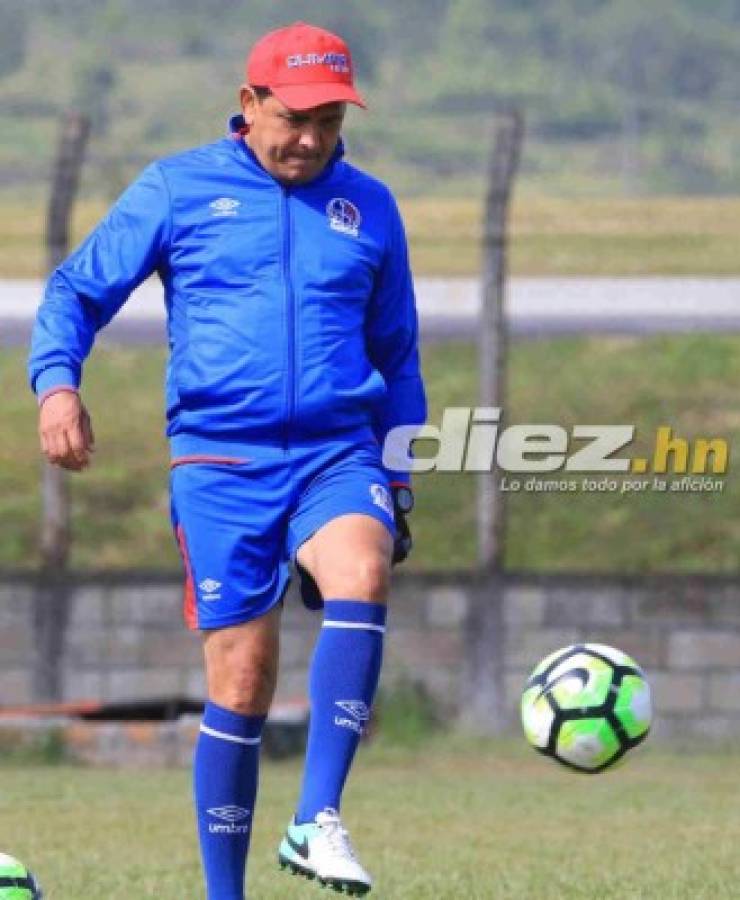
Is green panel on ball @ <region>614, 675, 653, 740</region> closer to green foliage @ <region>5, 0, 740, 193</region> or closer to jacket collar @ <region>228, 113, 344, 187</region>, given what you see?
jacket collar @ <region>228, 113, 344, 187</region>

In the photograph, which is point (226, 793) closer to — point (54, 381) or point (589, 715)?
point (589, 715)

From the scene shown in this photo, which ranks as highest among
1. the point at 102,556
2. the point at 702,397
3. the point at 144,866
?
the point at 702,397

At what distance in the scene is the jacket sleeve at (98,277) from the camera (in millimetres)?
7891

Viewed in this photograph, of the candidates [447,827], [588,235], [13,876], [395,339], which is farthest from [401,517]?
[588,235]

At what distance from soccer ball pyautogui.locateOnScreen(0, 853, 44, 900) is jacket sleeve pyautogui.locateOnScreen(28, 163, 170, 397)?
129 cm

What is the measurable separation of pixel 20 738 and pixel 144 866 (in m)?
4.91

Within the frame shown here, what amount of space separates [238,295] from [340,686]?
1.11 metres

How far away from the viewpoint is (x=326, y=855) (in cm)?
741

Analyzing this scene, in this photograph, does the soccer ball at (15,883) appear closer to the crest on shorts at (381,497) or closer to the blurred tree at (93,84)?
the crest on shorts at (381,497)

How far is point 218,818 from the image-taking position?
7.91m

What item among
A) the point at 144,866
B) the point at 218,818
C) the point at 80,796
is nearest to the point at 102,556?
the point at 80,796

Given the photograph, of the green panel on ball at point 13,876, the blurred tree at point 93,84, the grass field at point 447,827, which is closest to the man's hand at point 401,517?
the grass field at point 447,827

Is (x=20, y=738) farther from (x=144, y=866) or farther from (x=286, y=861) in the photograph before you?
(x=286, y=861)

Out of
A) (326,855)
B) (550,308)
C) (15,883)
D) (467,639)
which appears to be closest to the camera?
(326,855)
